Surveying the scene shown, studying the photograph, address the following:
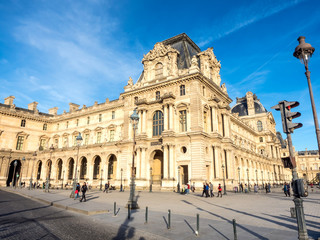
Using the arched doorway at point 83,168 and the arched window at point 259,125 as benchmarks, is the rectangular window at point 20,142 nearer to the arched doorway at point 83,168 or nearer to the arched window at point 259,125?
the arched doorway at point 83,168

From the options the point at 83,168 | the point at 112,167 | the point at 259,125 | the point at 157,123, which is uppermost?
the point at 259,125

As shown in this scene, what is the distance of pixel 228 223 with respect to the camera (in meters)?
10.8

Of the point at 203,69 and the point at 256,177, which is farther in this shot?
the point at 256,177

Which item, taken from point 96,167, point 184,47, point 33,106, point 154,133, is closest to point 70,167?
point 96,167

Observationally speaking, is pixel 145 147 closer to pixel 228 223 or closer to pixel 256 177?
pixel 228 223

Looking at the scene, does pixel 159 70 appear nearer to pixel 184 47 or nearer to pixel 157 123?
pixel 184 47

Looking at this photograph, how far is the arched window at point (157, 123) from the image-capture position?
124 ft

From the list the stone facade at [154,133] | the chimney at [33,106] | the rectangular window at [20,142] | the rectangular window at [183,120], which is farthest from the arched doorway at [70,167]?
the rectangular window at [183,120]

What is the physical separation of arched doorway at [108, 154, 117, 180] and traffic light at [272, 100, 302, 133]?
42.3 metres

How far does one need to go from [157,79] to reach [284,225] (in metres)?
32.0

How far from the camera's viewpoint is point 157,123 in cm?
3847

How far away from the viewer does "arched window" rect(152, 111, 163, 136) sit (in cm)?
3783

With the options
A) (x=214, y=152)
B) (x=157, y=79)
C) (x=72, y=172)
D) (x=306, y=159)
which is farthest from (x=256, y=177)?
(x=306, y=159)

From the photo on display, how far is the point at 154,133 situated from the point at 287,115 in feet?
103
